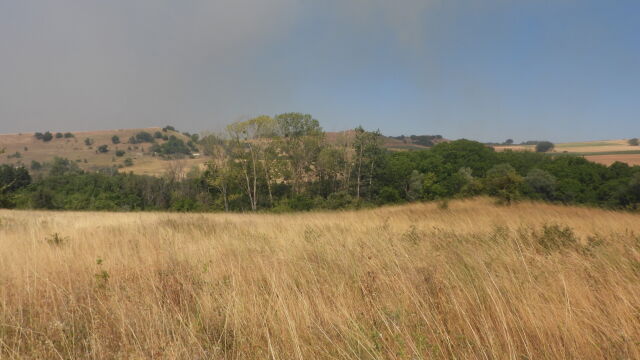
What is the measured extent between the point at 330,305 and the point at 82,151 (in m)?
186

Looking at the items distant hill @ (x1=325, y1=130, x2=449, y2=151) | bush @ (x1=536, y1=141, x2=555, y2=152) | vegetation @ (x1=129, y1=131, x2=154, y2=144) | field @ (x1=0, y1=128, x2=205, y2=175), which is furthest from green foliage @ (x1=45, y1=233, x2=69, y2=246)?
vegetation @ (x1=129, y1=131, x2=154, y2=144)

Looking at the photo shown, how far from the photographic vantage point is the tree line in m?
46.7

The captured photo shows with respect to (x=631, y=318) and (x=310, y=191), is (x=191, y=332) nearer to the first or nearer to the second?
(x=631, y=318)

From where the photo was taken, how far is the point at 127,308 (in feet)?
8.74

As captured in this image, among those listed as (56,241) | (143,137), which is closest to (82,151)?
(143,137)

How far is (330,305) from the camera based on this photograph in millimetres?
2682

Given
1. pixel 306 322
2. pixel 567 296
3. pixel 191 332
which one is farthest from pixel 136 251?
pixel 567 296

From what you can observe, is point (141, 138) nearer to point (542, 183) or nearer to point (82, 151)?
point (82, 151)

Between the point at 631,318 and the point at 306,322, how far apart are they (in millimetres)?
2355

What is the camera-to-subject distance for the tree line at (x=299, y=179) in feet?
153

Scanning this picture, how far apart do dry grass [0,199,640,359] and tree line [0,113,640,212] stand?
31512mm

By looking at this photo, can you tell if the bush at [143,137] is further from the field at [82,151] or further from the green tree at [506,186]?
the green tree at [506,186]

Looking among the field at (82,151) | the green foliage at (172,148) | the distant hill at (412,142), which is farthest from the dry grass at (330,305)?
the green foliage at (172,148)

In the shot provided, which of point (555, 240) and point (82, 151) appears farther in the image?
point (82, 151)
